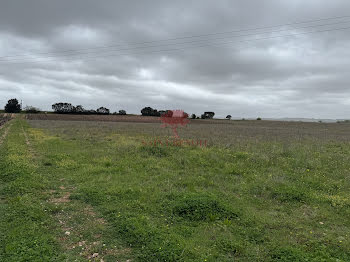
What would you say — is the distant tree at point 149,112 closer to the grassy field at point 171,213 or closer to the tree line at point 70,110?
the tree line at point 70,110

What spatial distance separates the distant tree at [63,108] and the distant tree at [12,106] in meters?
15.5

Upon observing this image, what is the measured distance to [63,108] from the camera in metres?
Answer: 112

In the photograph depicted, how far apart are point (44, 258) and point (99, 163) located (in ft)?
26.0

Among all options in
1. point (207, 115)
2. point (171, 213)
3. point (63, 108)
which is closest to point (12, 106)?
point (63, 108)

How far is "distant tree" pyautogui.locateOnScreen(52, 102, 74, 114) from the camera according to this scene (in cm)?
10509

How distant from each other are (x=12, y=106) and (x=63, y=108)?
21.4 meters

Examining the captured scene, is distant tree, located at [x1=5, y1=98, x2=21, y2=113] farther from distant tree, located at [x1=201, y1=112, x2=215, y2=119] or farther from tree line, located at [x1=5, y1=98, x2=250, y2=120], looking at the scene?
distant tree, located at [x1=201, y1=112, x2=215, y2=119]

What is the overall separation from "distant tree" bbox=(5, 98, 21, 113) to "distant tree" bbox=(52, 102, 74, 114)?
15.5 m

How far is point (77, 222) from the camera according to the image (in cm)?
561

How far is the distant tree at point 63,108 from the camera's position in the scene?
345 ft

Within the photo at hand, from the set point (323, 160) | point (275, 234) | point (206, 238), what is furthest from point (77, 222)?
point (323, 160)

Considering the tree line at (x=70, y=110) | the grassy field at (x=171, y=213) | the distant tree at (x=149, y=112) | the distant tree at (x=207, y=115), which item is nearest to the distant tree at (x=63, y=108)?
the tree line at (x=70, y=110)

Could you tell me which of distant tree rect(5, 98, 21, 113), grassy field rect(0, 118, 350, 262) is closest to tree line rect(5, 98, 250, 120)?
distant tree rect(5, 98, 21, 113)

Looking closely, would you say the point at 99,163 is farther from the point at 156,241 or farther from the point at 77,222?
the point at 156,241
